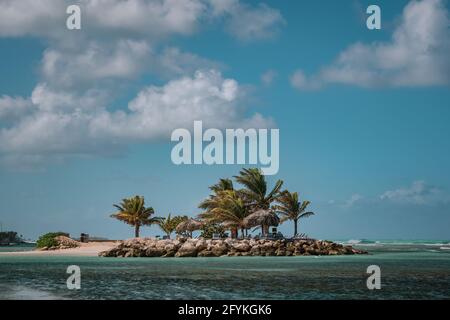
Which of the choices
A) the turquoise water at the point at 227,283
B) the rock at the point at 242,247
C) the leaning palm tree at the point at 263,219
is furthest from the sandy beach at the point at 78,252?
the turquoise water at the point at 227,283

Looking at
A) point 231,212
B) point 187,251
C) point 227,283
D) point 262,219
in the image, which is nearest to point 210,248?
point 187,251

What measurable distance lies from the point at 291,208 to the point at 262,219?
7.82 meters

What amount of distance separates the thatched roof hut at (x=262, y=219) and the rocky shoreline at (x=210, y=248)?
1.93 metres

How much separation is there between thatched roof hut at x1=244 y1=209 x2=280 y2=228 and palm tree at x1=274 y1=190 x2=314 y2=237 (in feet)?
20.3

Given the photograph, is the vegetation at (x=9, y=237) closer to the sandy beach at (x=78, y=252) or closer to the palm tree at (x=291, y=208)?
the sandy beach at (x=78, y=252)

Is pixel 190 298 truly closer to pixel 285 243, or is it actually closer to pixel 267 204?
pixel 285 243

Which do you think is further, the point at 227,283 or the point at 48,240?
the point at 48,240

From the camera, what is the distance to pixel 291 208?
5778cm

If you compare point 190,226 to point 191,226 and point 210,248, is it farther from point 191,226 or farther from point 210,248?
point 210,248

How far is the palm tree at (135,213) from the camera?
63.1 meters

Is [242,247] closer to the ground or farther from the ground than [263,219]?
closer to the ground

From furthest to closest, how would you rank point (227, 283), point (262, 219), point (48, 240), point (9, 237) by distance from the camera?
point (9, 237), point (48, 240), point (262, 219), point (227, 283)
